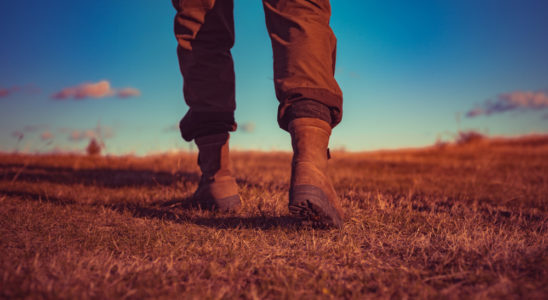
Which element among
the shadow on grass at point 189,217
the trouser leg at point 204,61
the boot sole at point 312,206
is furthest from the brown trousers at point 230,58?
the shadow on grass at point 189,217

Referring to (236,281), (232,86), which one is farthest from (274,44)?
(236,281)

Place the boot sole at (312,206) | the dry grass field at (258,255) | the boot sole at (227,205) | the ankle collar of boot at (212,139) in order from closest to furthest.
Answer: the dry grass field at (258,255), the boot sole at (312,206), the boot sole at (227,205), the ankle collar of boot at (212,139)

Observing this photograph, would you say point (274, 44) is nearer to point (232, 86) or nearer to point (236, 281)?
point (232, 86)

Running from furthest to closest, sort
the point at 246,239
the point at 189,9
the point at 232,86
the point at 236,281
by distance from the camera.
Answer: the point at 232,86, the point at 189,9, the point at 246,239, the point at 236,281

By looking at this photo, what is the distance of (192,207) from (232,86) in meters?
0.87

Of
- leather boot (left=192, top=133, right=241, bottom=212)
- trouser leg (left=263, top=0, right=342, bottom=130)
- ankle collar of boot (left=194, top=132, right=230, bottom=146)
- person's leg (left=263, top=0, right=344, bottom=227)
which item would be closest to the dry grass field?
leather boot (left=192, top=133, right=241, bottom=212)

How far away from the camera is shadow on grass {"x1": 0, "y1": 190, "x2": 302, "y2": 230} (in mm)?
1732

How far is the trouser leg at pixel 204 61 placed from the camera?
2.16 meters

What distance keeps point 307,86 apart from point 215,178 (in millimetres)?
963

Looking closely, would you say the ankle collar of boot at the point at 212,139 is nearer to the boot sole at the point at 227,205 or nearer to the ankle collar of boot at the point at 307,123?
the boot sole at the point at 227,205

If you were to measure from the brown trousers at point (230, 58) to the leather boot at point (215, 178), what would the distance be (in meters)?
0.08

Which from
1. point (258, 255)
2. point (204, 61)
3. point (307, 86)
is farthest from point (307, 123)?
point (204, 61)

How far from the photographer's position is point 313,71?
162cm

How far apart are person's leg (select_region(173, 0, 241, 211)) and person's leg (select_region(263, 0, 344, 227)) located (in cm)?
61
